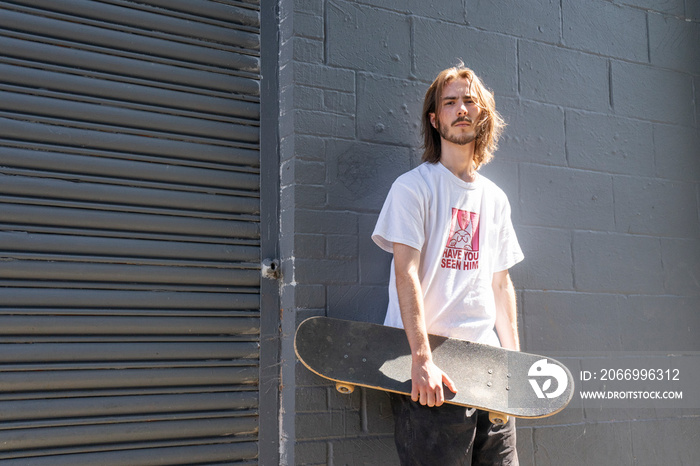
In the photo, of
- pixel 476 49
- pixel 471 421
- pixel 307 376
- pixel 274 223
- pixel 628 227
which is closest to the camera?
pixel 471 421

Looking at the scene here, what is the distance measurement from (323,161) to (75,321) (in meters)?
1.19

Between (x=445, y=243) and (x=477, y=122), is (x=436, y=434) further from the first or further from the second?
(x=477, y=122)

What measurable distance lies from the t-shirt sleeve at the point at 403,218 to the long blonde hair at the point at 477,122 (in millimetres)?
300

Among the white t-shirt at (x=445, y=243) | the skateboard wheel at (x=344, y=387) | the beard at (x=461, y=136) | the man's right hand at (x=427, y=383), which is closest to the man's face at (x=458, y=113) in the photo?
the beard at (x=461, y=136)

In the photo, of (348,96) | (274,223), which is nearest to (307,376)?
(274,223)

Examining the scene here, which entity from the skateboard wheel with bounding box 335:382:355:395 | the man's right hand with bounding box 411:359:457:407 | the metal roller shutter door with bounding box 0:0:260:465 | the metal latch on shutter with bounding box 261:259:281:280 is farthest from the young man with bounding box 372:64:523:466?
the metal roller shutter door with bounding box 0:0:260:465

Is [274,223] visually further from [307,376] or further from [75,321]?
[75,321]

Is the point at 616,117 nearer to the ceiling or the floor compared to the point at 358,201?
nearer to the ceiling

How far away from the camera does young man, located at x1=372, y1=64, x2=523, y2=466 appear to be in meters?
2.39

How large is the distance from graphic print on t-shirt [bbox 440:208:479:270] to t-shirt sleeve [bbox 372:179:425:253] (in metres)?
0.15

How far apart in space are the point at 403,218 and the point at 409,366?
1.84 feet

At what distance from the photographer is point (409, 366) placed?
8.09ft

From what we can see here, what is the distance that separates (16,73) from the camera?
2.56 m

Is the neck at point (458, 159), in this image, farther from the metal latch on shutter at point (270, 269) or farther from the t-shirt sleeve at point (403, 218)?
the metal latch on shutter at point (270, 269)
